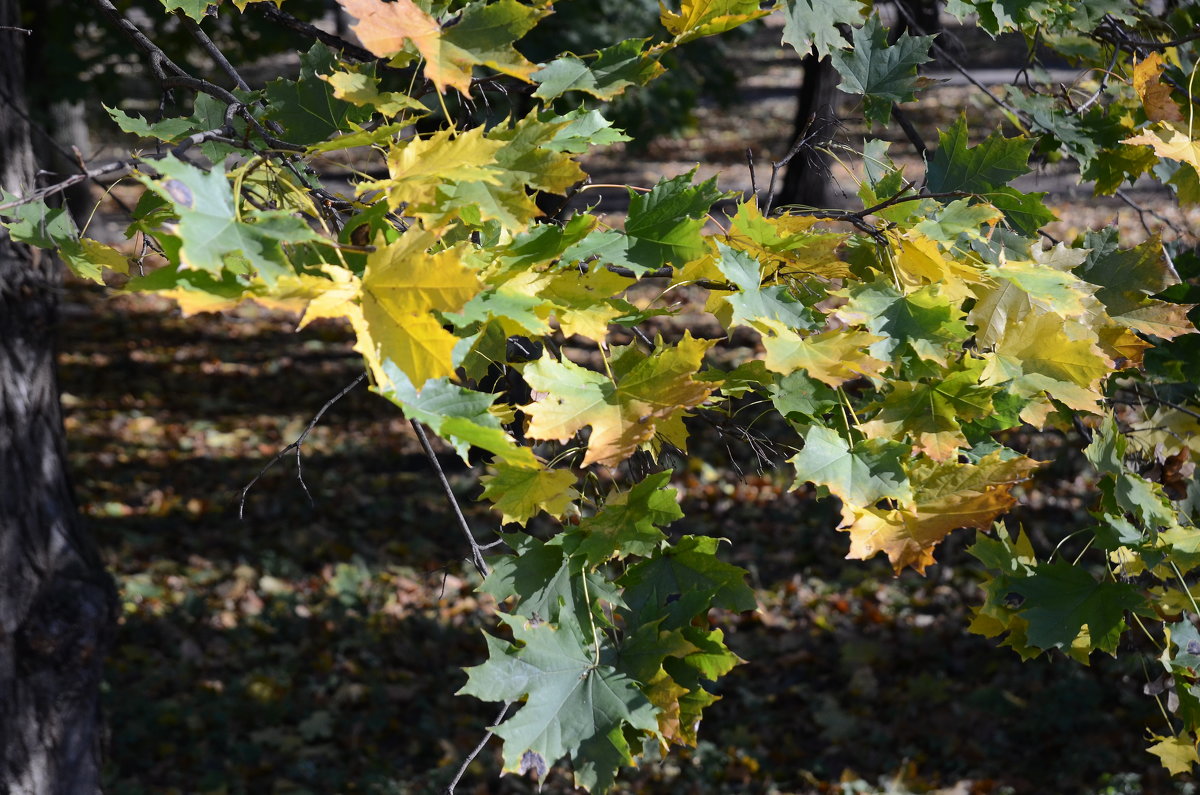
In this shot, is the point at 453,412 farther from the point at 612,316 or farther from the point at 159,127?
the point at 159,127

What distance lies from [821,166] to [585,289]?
112cm

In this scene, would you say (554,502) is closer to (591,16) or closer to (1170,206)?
(591,16)

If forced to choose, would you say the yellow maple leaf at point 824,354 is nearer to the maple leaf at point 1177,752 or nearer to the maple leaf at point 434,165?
the maple leaf at point 434,165

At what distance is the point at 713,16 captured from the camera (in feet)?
4.87

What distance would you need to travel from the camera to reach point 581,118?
150 centimetres

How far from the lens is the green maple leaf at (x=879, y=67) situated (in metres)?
2.01

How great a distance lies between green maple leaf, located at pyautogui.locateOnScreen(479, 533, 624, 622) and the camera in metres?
1.50

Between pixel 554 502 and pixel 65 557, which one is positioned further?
pixel 65 557

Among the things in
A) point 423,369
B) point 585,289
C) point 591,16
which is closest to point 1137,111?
point 585,289

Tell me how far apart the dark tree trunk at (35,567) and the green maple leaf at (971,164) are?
3192 mm

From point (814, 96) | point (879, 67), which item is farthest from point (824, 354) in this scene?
point (814, 96)

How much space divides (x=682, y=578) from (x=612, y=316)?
19.3 inches

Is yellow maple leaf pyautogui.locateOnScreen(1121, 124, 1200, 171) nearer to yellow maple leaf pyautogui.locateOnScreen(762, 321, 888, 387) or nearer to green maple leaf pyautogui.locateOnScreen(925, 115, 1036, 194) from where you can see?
green maple leaf pyautogui.locateOnScreen(925, 115, 1036, 194)

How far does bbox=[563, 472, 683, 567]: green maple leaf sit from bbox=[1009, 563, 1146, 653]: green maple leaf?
0.84 m
